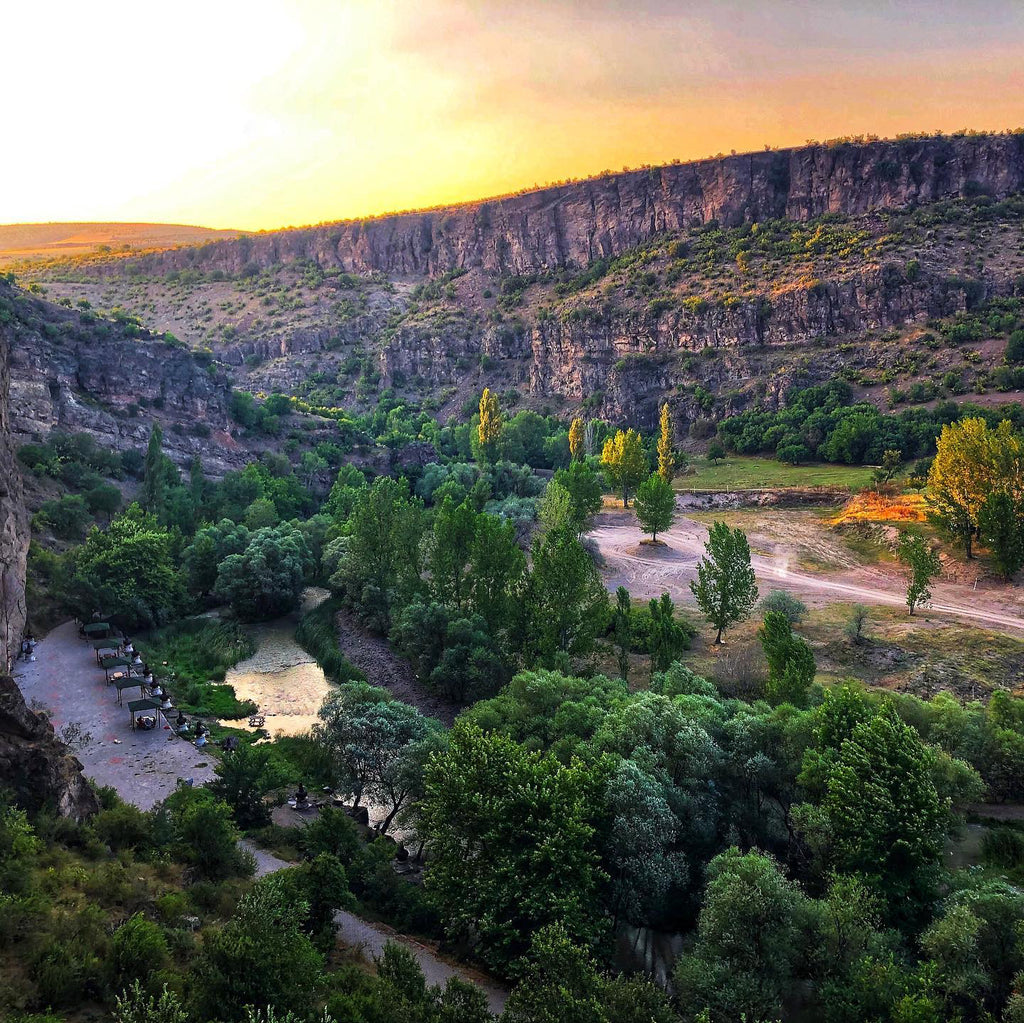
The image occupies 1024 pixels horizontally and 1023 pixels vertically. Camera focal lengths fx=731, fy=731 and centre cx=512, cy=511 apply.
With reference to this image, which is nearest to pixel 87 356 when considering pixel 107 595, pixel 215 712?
pixel 107 595

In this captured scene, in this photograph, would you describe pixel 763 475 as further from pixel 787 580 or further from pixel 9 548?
pixel 9 548

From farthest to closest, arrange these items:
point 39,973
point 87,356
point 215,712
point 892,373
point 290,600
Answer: point 892,373 < point 87,356 < point 290,600 < point 215,712 < point 39,973

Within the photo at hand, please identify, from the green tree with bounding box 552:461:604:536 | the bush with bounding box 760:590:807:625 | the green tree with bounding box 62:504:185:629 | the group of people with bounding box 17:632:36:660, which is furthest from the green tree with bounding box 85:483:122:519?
the bush with bounding box 760:590:807:625

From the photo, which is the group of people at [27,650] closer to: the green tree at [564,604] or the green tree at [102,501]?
the green tree at [102,501]

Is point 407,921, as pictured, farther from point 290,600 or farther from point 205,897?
point 290,600

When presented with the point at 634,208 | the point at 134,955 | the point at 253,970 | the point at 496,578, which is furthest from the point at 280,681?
the point at 634,208

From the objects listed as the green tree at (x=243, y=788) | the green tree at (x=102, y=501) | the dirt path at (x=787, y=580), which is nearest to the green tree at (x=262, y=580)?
the green tree at (x=102, y=501)

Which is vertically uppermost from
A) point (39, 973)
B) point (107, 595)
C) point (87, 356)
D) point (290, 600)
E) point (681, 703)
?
point (87, 356)
